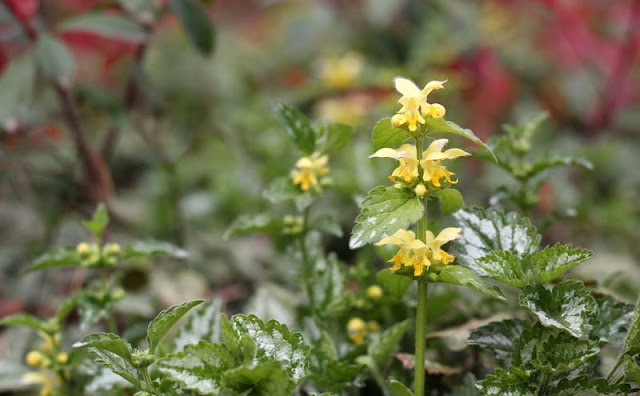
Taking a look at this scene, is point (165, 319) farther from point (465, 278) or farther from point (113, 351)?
point (465, 278)

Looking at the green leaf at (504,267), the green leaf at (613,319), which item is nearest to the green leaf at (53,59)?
the green leaf at (504,267)

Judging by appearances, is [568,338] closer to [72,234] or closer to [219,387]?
[219,387]

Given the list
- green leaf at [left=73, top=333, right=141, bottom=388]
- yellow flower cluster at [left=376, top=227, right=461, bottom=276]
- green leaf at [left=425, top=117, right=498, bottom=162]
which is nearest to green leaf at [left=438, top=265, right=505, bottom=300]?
yellow flower cluster at [left=376, top=227, right=461, bottom=276]

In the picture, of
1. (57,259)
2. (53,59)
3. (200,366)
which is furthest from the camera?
(53,59)

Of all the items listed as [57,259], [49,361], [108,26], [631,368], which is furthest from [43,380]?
[631,368]

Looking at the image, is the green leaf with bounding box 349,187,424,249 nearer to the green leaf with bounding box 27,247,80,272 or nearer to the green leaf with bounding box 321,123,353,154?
the green leaf with bounding box 321,123,353,154

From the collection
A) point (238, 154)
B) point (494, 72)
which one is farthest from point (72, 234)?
point (494, 72)
